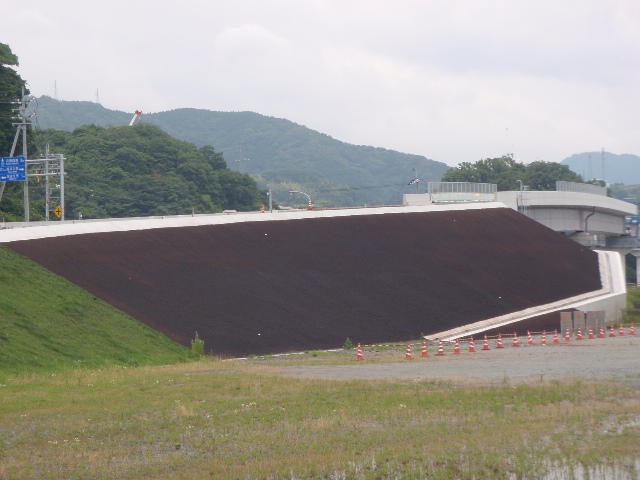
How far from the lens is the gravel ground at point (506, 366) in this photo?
82.7 ft

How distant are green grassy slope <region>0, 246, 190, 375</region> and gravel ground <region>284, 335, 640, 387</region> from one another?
6.47 m

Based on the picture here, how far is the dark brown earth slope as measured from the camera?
3856cm

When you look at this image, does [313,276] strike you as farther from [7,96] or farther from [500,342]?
[7,96]

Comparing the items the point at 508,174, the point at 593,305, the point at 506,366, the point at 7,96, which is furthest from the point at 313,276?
the point at 508,174

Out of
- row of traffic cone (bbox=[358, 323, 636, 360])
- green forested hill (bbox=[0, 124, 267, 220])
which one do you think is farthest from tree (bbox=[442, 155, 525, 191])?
row of traffic cone (bbox=[358, 323, 636, 360])

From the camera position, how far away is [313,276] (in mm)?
45938

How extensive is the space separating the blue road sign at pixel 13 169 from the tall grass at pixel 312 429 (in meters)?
30.2

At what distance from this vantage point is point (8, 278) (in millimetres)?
35844

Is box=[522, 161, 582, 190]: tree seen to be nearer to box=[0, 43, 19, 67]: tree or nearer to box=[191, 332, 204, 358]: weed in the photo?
box=[0, 43, 19, 67]: tree

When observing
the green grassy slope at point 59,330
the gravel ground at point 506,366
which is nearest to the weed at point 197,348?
the green grassy slope at point 59,330

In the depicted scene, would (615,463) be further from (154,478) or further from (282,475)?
(154,478)

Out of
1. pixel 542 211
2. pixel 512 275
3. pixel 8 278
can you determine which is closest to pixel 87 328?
pixel 8 278

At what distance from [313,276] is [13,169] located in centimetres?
1914

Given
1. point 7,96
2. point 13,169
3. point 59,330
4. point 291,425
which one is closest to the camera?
point 291,425
